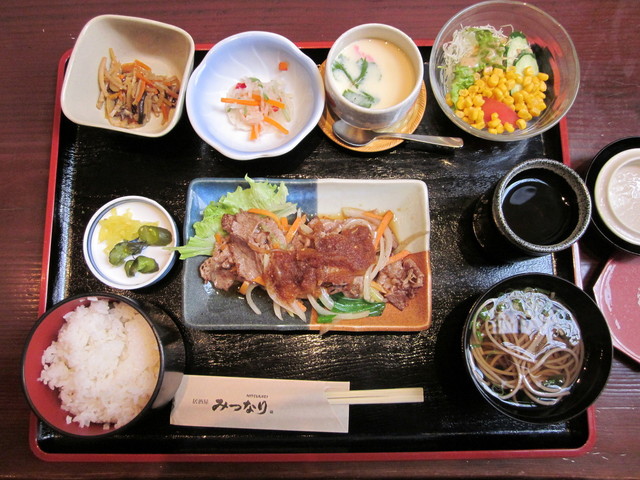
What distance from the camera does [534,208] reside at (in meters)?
2.01

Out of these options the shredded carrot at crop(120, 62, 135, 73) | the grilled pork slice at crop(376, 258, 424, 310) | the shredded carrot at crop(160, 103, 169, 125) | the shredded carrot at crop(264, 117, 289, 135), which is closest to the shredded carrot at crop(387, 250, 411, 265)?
the grilled pork slice at crop(376, 258, 424, 310)

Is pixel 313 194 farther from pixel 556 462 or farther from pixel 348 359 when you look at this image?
pixel 556 462

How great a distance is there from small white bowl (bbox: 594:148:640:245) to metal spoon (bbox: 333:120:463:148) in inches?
31.8

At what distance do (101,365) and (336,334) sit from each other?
1.16 metres

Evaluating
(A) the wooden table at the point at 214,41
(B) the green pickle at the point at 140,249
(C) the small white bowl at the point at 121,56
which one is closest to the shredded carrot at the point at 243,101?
(C) the small white bowl at the point at 121,56

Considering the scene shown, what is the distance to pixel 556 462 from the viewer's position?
208 cm

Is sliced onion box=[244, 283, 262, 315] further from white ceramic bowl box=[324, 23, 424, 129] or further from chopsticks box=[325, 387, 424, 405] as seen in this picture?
white ceramic bowl box=[324, 23, 424, 129]

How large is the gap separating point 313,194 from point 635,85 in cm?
210

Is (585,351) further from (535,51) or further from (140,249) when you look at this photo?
(140,249)

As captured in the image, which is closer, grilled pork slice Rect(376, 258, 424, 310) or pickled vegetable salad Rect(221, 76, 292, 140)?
grilled pork slice Rect(376, 258, 424, 310)

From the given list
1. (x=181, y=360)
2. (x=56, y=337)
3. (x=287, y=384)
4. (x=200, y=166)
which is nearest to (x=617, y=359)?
(x=287, y=384)

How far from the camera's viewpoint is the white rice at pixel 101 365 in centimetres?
185

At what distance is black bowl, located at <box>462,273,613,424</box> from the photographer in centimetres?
179

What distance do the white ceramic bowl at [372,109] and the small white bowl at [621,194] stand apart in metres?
1.15
